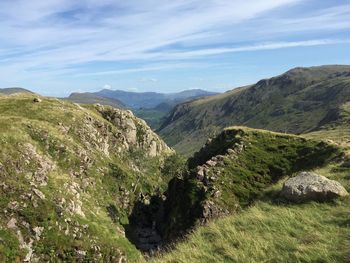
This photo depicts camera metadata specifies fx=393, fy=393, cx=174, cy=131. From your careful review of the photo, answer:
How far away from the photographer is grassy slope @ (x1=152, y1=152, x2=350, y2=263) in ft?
51.3

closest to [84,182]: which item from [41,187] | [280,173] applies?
[41,187]

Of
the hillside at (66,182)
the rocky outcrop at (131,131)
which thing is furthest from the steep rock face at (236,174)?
the rocky outcrop at (131,131)

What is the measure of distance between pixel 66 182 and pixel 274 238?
6847 centimetres

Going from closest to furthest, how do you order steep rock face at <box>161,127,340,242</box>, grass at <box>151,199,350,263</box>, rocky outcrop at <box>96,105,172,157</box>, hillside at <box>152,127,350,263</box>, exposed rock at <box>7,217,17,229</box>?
grass at <box>151,199,350,263</box> → hillside at <box>152,127,350,263</box> → exposed rock at <box>7,217,17,229</box> → steep rock face at <box>161,127,340,242</box> → rocky outcrop at <box>96,105,172,157</box>

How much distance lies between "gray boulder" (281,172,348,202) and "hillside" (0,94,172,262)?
1863 inches

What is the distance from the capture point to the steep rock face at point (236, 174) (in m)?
64.6

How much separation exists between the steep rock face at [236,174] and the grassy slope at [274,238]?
37.4 meters

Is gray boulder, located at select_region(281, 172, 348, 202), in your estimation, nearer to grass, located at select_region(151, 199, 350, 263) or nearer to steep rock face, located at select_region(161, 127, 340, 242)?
grass, located at select_region(151, 199, 350, 263)

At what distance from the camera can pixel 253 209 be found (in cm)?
2291

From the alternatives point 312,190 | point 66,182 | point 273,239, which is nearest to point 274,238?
point 273,239

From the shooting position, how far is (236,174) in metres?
72.4

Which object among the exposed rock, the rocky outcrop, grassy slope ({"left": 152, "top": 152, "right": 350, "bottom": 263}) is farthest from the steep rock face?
the rocky outcrop

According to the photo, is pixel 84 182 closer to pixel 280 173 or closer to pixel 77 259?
pixel 77 259

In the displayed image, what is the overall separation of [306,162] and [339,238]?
190 feet
